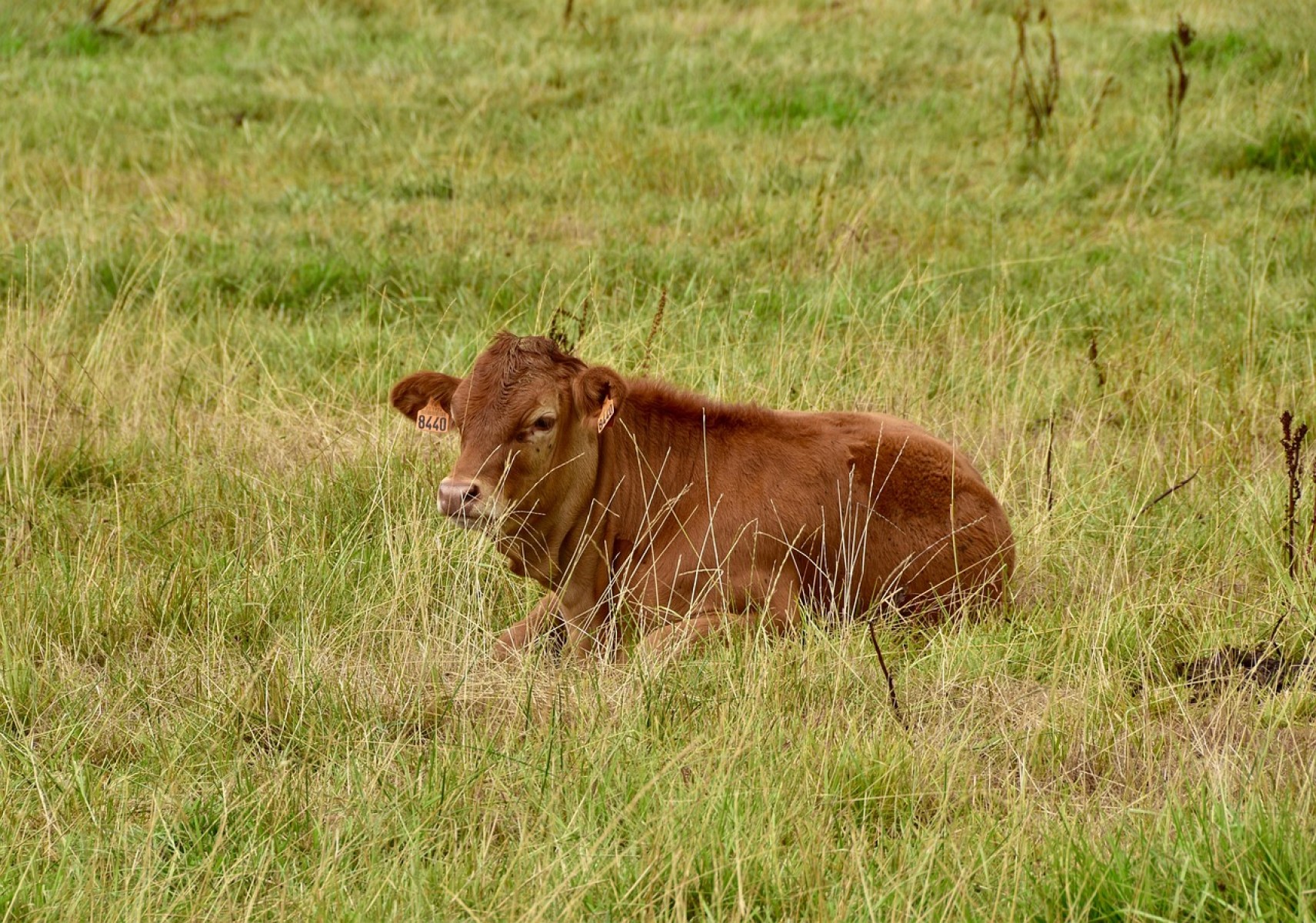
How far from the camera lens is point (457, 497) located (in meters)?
4.45

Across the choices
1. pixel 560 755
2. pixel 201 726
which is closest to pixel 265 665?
pixel 201 726

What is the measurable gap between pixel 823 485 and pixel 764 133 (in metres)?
5.73

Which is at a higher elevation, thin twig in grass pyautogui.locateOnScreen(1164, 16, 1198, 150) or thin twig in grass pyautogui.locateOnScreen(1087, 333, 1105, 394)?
thin twig in grass pyautogui.locateOnScreen(1164, 16, 1198, 150)

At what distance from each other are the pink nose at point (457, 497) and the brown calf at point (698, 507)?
8.8 inches

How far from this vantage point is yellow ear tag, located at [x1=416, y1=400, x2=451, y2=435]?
4.95 meters

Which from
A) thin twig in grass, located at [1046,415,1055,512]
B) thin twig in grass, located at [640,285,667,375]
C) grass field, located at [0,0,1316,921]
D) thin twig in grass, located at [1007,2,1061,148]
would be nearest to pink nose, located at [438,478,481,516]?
grass field, located at [0,0,1316,921]

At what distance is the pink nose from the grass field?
16.0 inches

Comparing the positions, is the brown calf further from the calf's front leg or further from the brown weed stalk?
the brown weed stalk

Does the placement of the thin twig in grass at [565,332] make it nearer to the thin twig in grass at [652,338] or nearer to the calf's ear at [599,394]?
the thin twig in grass at [652,338]

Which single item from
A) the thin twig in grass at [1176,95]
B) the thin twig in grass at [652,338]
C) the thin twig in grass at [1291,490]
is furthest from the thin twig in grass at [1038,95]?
the thin twig in grass at [1291,490]

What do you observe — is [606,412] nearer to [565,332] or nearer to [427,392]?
[427,392]

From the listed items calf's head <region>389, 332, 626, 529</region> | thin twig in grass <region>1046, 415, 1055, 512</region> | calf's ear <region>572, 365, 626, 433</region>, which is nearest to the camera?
calf's head <region>389, 332, 626, 529</region>

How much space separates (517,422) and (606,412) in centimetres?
31

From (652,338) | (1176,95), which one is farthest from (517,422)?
(1176,95)
